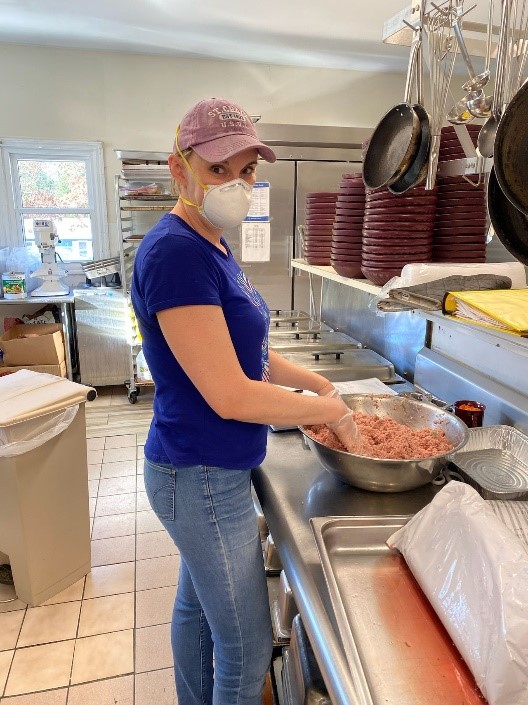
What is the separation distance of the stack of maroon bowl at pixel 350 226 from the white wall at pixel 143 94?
3.47 metres

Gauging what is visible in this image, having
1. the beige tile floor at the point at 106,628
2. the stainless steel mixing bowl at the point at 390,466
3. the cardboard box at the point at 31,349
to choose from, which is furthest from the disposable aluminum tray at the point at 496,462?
the cardboard box at the point at 31,349

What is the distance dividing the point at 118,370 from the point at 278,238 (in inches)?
70.0

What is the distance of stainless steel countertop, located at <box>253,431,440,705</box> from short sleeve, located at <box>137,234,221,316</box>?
1.64ft

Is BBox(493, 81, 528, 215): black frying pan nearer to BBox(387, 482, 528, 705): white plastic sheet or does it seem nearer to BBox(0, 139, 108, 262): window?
BBox(387, 482, 528, 705): white plastic sheet

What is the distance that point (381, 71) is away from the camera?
15.7ft

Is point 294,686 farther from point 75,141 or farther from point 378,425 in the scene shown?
point 75,141

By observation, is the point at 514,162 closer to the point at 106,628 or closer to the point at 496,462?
the point at 496,462

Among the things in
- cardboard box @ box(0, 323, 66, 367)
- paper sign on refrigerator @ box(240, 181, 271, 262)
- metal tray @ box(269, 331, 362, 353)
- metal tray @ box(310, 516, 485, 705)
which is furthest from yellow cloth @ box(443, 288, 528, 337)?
cardboard box @ box(0, 323, 66, 367)

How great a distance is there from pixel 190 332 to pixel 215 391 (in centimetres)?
12

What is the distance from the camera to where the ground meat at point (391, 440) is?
1152mm

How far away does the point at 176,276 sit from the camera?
0.93m

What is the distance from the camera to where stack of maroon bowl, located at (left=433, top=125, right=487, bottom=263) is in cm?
133

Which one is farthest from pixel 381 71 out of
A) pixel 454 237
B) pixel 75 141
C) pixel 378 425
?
pixel 378 425

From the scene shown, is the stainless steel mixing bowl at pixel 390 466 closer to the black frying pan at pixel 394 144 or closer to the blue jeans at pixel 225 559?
the blue jeans at pixel 225 559
